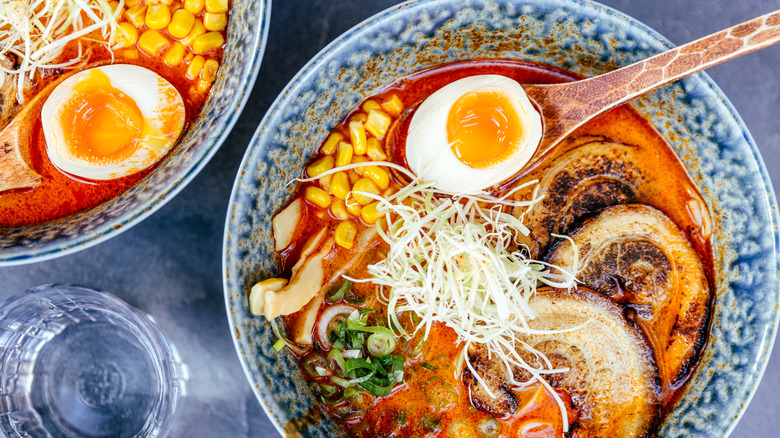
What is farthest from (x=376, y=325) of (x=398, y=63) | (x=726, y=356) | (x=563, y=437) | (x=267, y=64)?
A: (x=726, y=356)

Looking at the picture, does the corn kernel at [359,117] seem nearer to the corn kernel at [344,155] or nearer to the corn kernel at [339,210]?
the corn kernel at [344,155]

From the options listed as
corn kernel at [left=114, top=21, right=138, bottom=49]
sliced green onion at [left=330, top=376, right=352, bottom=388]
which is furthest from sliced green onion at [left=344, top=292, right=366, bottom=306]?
corn kernel at [left=114, top=21, right=138, bottom=49]

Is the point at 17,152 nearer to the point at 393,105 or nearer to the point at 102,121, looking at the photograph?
the point at 102,121

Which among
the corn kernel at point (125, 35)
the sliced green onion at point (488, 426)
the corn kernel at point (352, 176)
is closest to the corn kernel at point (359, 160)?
the corn kernel at point (352, 176)

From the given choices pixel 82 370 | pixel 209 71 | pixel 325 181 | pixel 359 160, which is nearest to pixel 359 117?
pixel 359 160

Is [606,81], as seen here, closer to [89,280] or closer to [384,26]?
[384,26]

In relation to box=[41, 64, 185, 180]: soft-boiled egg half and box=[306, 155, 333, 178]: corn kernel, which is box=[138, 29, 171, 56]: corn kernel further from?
box=[306, 155, 333, 178]: corn kernel
